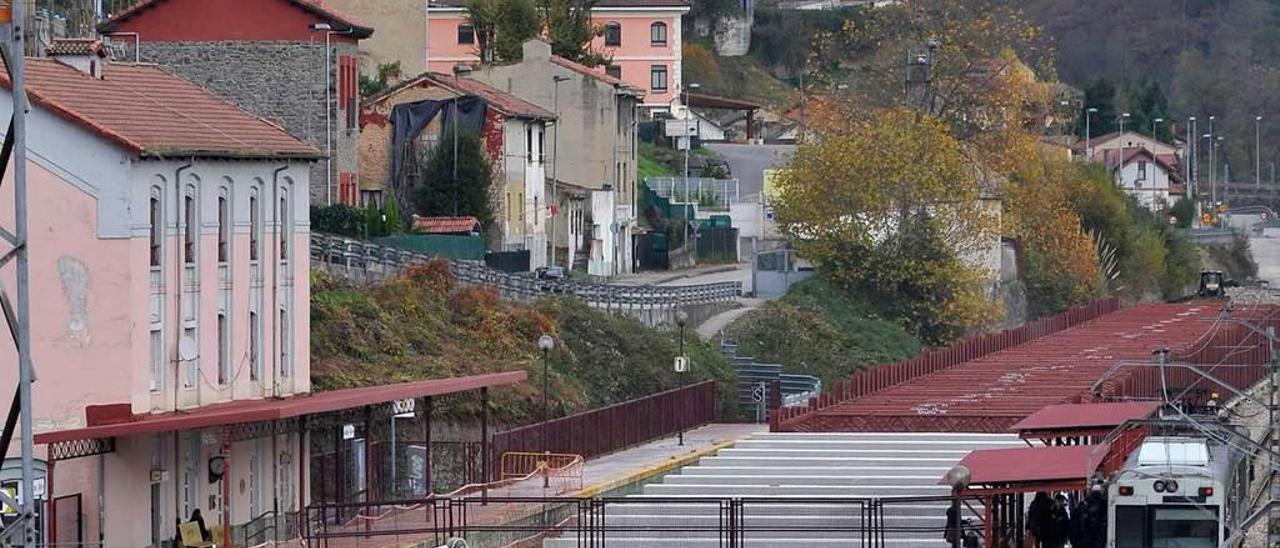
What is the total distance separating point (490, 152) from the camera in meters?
84.9

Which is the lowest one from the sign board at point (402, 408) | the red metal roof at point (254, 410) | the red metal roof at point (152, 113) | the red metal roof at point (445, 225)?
the sign board at point (402, 408)

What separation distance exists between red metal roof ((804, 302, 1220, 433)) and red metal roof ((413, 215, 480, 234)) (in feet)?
43.0

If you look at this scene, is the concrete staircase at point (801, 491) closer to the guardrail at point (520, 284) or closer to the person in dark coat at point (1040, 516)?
the person in dark coat at point (1040, 516)

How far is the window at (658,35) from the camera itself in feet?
444

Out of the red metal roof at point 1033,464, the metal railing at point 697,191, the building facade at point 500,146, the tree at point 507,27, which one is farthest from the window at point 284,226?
the metal railing at point 697,191

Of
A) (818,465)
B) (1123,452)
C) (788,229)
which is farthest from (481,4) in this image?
(1123,452)

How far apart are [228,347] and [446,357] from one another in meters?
15.2

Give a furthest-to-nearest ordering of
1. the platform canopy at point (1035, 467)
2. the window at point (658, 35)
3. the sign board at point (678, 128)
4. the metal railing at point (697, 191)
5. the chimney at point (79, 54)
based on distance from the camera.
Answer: the window at point (658, 35), the sign board at point (678, 128), the metal railing at point (697, 191), the chimney at point (79, 54), the platform canopy at point (1035, 467)

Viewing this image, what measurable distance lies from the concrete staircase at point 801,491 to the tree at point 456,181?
23.9m

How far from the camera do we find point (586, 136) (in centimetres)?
10050

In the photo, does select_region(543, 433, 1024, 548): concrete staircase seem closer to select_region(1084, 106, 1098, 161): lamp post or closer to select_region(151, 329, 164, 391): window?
select_region(151, 329, 164, 391): window

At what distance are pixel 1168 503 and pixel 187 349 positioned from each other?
48.9 feet

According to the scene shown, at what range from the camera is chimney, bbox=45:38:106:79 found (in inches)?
1761

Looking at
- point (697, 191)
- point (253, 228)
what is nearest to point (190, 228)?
point (253, 228)
